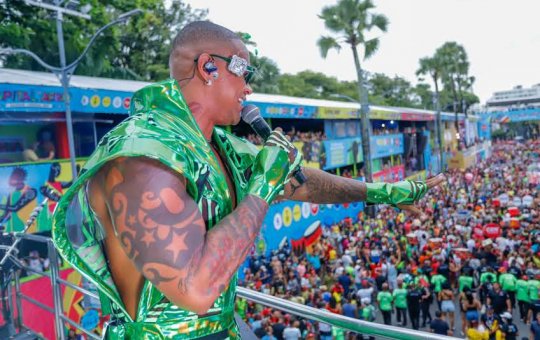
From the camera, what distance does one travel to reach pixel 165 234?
1130 mm

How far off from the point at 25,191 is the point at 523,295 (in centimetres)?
1013

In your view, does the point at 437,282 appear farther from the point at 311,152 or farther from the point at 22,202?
the point at 22,202

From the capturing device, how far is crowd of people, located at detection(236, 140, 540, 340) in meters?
8.76

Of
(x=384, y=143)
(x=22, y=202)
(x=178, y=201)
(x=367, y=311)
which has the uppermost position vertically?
(x=178, y=201)

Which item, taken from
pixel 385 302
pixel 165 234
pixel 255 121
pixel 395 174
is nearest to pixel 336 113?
pixel 385 302

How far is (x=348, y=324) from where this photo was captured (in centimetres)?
183

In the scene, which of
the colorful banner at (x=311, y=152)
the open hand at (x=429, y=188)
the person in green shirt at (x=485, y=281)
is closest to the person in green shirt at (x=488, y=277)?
the person in green shirt at (x=485, y=281)

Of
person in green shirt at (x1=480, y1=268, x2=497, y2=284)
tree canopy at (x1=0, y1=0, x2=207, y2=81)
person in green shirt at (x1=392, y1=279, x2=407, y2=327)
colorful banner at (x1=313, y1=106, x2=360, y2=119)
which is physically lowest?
person in green shirt at (x1=392, y1=279, x2=407, y2=327)

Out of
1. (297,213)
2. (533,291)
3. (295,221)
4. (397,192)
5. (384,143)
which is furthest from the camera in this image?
(384,143)

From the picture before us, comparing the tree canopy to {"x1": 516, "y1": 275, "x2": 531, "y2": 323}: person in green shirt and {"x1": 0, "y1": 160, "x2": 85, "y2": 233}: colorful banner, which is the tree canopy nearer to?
{"x1": 0, "y1": 160, "x2": 85, "y2": 233}: colorful banner

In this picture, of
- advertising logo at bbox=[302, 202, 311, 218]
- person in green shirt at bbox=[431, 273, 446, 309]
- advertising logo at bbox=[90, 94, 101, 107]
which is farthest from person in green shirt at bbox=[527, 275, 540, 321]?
advertising logo at bbox=[90, 94, 101, 107]

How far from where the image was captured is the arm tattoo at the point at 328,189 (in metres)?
2.02

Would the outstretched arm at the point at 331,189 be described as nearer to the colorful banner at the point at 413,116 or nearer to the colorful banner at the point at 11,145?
the colorful banner at the point at 11,145

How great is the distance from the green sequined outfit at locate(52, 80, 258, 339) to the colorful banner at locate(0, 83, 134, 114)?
7.22 meters
